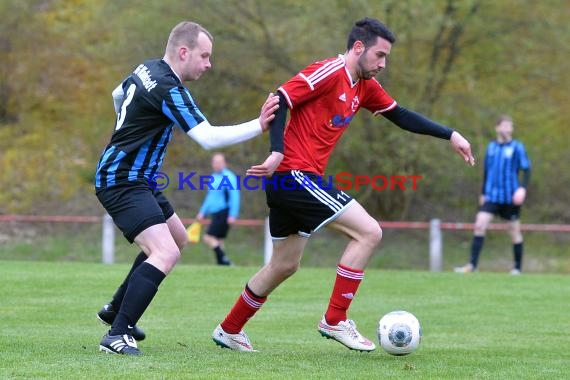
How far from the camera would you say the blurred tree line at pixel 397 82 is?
19.4m

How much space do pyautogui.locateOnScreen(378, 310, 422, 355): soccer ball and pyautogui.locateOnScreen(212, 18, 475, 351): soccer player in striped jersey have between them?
191mm

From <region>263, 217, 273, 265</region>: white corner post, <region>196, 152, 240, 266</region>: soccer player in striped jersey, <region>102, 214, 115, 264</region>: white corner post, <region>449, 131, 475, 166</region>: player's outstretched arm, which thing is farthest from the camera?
<region>263, 217, 273, 265</region>: white corner post

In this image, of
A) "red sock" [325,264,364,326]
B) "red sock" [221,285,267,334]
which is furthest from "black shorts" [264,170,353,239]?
"red sock" [221,285,267,334]

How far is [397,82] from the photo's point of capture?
19500 mm

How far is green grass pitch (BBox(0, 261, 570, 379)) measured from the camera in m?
5.69

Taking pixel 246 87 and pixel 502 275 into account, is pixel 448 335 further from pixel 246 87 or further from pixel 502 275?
pixel 246 87

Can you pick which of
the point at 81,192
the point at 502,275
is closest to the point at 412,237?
the point at 502,275

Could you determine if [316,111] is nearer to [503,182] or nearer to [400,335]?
[400,335]

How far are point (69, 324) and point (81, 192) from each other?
13.5 m

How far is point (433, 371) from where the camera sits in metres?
5.81

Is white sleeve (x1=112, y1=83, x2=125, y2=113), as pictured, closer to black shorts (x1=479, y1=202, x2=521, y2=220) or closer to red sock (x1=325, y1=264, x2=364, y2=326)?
red sock (x1=325, y1=264, x2=364, y2=326)

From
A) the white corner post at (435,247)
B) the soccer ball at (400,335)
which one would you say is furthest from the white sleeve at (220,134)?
the white corner post at (435,247)

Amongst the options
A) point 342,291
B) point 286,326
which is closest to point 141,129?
point 342,291

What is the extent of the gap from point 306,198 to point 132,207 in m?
1.10
